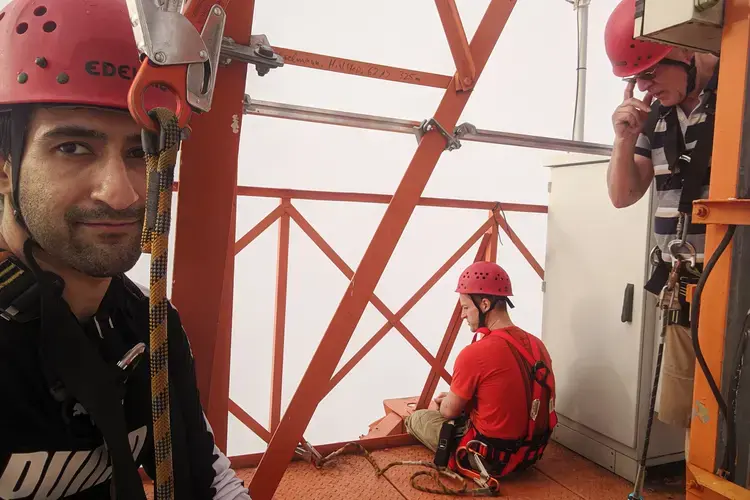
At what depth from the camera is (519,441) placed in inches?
107

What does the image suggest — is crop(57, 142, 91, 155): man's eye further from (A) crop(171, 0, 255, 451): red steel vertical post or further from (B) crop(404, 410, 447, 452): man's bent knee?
Answer: (B) crop(404, 410, 447, 452): man's bent knee

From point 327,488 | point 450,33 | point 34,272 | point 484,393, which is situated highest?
point 450,33

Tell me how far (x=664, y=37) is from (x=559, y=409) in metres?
2.58

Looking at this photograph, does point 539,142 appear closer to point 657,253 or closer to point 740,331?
point 657,253

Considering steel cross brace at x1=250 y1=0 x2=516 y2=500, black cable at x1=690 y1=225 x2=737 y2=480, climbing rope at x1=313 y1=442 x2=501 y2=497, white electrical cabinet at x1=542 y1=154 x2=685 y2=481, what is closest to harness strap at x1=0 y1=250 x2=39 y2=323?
steel cross brace at x1=250 y1=0 x2=516 y2=500

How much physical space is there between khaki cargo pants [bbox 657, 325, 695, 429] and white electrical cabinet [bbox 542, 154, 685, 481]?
0.92 m

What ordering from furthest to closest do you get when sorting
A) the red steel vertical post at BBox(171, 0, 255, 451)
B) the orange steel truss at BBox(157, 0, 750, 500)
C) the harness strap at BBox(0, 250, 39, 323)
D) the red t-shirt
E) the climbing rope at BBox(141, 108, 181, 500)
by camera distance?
the red t-shirt, the red steel vertical post at BBox(171, 0, 255, 451), the orange steel truss at BBox(157, 0, 750, 500), the harness strap at BBox(0, 250, 39, 323), the climbing rope at BBox(141, 108, 181, 500)

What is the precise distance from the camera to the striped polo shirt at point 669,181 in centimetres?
187

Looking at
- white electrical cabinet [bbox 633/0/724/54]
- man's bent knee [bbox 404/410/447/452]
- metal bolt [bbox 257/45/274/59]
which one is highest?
white electrical cabinet [bbox 633/0/724/54]

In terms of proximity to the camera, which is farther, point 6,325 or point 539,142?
point 539,142

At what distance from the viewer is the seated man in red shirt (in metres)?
2.69

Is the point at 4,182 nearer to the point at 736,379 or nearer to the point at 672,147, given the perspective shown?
the point at 736,379

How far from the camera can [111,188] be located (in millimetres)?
996

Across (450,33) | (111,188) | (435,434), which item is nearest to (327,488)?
(435,434)
